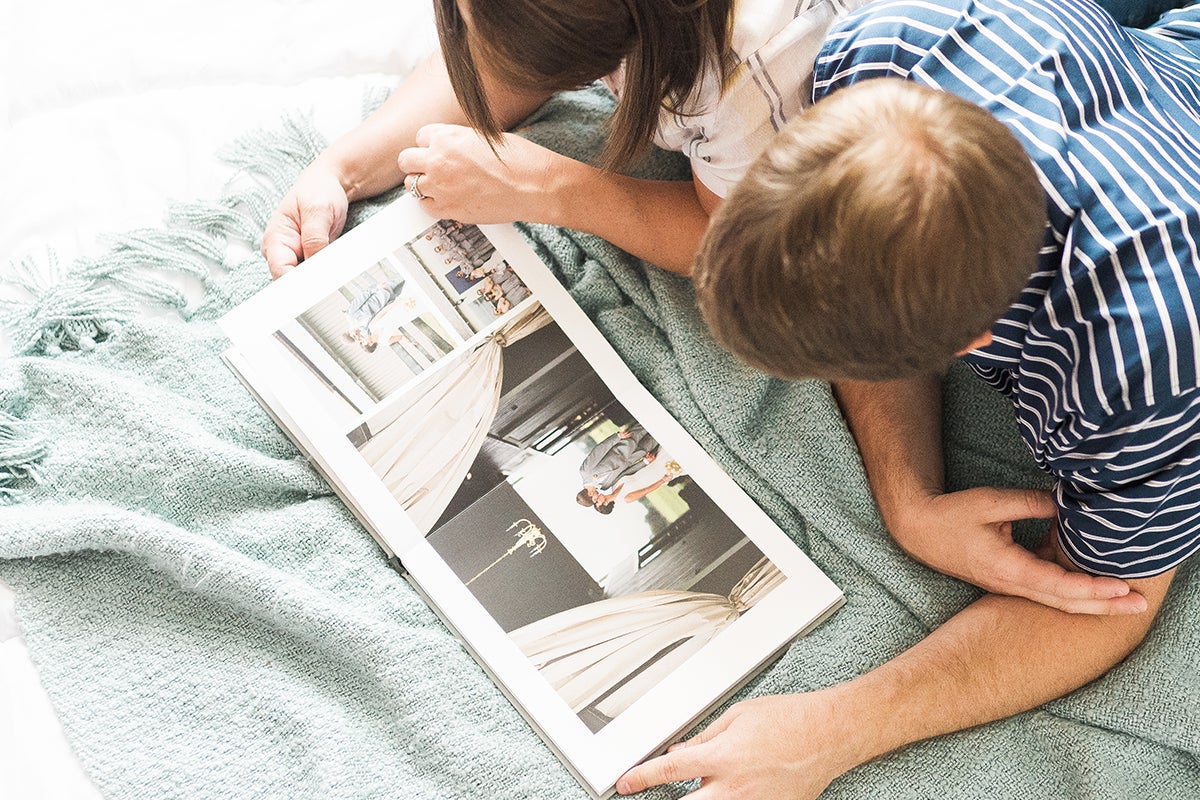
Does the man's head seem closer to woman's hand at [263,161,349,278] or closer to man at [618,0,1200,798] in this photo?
man at [618,0,1200,798]

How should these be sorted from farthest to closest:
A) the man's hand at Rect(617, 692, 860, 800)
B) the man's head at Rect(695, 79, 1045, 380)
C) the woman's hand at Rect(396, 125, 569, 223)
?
1. the woman's hand at Rect(396, 125, 569, 223)
2. the man's hand at Rect(617, 692, 860, 800)
3. the man's head at Rect(695, 79, 1045, 380)

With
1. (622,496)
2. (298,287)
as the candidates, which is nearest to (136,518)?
(298,287)

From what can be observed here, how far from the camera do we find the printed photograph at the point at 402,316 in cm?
88

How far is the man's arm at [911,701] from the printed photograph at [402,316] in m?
0.39

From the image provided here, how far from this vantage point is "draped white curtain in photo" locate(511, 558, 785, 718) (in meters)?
0.83

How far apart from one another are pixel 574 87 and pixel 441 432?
0.35 m

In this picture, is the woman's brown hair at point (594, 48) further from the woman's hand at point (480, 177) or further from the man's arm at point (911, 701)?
the man's arm at point (911, 701)

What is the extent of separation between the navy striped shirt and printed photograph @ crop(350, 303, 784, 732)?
0.29 metres

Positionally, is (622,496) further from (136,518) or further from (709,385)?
(136,518)

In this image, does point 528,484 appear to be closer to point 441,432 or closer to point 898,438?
point 441,432

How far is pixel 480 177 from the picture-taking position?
0.88 metres

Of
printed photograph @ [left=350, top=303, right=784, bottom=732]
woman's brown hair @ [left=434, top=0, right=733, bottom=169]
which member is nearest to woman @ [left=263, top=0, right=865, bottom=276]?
woman's brown hair @ [left=434, top=0, right=733, bottom=169]

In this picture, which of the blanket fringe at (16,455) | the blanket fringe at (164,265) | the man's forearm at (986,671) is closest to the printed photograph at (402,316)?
the blanket fringe at (164,265)

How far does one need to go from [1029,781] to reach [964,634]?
129 mm
